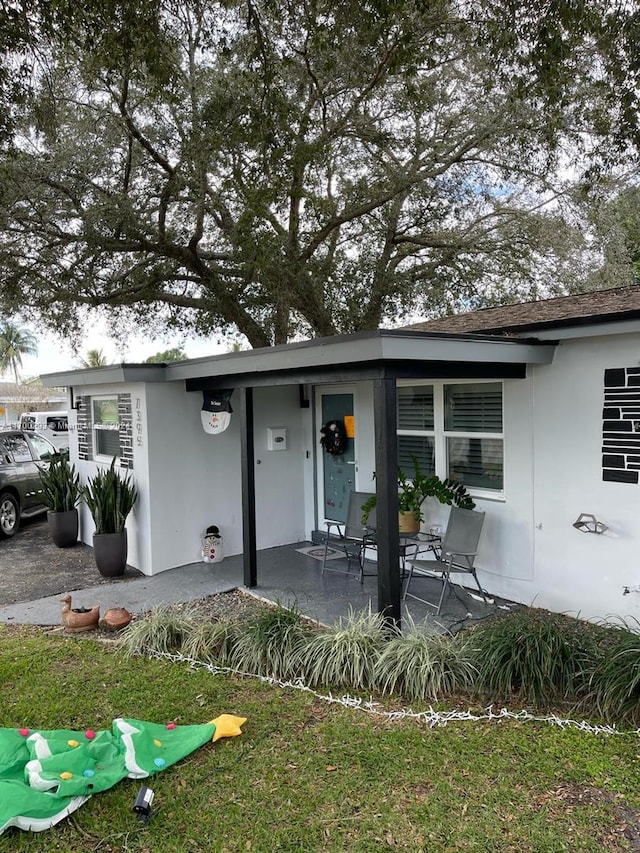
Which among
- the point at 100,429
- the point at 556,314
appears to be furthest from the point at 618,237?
the point at 100,429

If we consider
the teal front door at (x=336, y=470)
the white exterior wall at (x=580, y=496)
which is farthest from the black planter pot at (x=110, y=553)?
the white exterior wall at (x=580, y=496)

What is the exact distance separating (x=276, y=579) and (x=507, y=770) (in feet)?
13.2

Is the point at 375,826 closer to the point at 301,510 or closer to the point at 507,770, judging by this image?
the point at 507,770

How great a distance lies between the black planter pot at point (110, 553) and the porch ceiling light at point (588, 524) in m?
5.11

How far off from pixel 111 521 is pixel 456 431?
4249 mm

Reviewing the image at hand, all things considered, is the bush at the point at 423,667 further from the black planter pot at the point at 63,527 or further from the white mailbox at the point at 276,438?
the black planter pot at the point at 63,527

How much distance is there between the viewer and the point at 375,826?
284cm

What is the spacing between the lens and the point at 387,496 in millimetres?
4738

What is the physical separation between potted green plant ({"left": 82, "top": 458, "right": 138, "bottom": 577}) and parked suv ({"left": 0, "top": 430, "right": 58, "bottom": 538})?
9.40 feet

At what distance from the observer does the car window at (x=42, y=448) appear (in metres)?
11.0

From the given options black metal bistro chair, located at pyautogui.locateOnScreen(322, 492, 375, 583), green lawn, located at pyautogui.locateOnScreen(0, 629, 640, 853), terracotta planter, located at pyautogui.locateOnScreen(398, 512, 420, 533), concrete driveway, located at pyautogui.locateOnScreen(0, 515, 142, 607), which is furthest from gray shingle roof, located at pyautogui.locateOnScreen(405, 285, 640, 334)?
concrete driveway, located at pyautogui.locateOnScreen(0, 515, 142, 607)

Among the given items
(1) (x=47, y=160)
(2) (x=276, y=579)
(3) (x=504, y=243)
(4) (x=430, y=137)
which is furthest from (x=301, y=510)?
(3) (x=504, y=243)

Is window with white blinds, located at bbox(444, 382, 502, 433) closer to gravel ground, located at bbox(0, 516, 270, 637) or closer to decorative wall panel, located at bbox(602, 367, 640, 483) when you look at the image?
decorative wall panel, located at bbox(602, 367, 640, 483)

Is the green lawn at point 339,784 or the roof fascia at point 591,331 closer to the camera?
the green lawn at point 339,784
